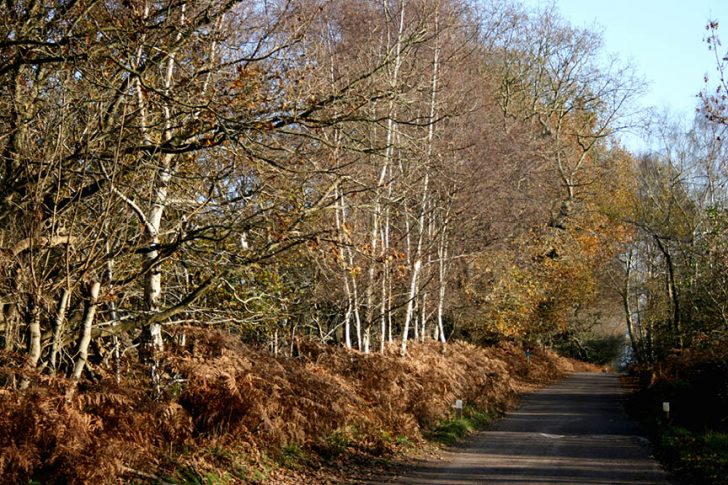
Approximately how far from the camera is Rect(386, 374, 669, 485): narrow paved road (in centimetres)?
1191

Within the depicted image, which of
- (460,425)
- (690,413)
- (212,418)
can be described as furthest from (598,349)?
(212,418)

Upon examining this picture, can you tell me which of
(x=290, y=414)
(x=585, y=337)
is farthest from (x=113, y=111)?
(x=585, y=337)

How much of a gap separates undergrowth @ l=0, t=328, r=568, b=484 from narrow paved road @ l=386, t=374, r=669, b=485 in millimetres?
1200

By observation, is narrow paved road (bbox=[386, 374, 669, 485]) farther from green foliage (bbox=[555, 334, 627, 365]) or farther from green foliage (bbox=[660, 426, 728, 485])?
green foliage (bbox=[555, 334, 627, 365])

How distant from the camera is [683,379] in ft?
77.9

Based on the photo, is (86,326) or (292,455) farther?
(292,455)

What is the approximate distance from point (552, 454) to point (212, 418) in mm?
7079

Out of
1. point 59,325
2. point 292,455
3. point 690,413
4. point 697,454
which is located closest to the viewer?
point 59,325

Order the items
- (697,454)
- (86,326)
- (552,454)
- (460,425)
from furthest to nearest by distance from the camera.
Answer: (460,425), (552,454), (697,454), (86,326)

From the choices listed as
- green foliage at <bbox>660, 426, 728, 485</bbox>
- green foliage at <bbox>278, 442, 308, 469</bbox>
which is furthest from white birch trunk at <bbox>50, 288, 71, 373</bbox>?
green foliage at <bbox>660, 426, 728, 485</bbox>

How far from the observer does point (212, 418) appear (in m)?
10.4

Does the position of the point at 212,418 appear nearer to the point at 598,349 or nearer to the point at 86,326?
the point at 86,326

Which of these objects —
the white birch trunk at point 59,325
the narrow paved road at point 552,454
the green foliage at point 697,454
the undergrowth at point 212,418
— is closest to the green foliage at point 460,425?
the undergrowth at point 212,418

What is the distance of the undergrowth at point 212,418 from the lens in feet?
26.3
